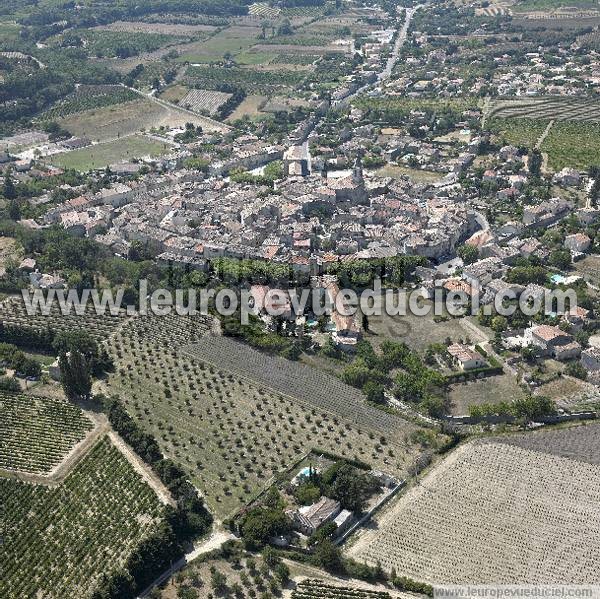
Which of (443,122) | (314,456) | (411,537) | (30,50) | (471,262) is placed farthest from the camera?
(30,50)

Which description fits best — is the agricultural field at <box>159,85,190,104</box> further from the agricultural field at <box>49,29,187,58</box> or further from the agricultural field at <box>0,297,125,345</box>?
the agricultural field at <box>0,297,125,345</box>

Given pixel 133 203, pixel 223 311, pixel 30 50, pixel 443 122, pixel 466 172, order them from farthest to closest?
1. pixel 30 50
2. pixel 443 122
3. pixel 466 172
4. pixel 133 203
5. pixel 223 311

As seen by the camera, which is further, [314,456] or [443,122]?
[443,122]

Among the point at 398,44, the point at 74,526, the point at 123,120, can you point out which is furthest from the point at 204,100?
the point at 74,526

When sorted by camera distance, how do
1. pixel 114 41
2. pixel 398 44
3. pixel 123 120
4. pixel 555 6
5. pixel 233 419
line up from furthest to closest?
pixel 555 6 → pixel 114 41 → pixel 398 44 → pixel 123 120 → pixel 233 419

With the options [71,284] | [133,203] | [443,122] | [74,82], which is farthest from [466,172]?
[74,82]

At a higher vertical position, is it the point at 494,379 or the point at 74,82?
the point at 74,82

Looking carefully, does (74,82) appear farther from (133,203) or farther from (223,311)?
(223,311)

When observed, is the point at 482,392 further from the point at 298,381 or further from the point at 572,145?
the point at 572,145
